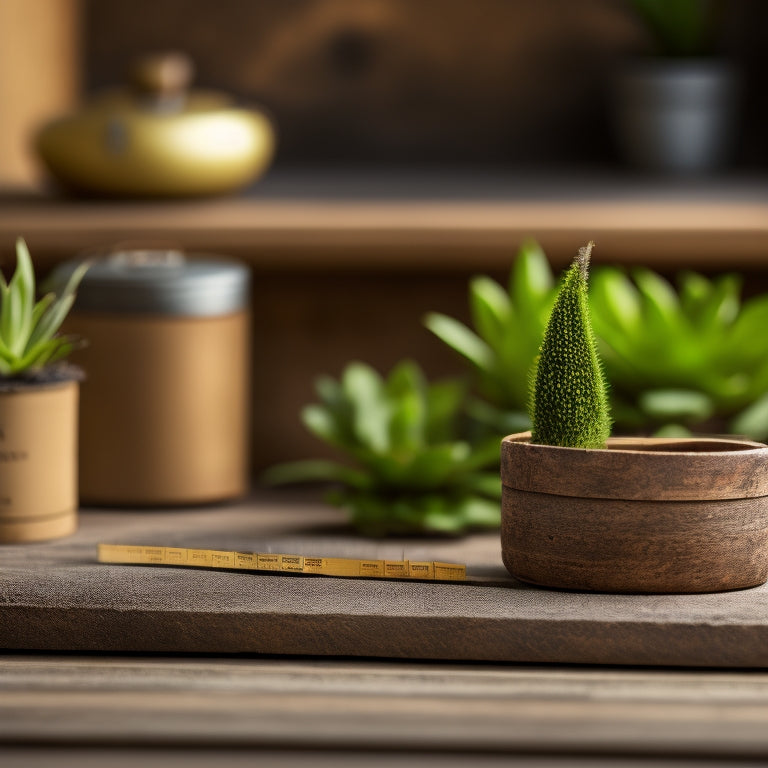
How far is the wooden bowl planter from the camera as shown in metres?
0.67

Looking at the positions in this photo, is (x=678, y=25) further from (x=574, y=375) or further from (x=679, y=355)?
(x=574, y=375)

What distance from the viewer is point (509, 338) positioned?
2.91 ft

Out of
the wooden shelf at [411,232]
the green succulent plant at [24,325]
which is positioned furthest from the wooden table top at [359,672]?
the wooden shelf at [411,232]

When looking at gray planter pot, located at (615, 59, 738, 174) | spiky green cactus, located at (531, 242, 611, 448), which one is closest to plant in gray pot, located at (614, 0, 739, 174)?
gray planter pot, located at (615, 59, 738, 174)

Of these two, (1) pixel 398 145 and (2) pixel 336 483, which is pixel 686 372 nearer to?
(2) pixel 336 483

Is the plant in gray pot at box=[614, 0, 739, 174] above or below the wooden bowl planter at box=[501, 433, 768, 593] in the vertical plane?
above

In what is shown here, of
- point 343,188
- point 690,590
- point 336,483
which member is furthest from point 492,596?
point 343,188

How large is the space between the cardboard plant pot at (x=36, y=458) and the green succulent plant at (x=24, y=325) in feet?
0.06

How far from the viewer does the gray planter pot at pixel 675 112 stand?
50.8 inches

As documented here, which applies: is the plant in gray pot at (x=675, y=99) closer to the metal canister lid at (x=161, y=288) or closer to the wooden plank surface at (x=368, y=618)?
the metal canister lid at (x=161, y=288)

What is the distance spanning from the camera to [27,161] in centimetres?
132

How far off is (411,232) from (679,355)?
222mm

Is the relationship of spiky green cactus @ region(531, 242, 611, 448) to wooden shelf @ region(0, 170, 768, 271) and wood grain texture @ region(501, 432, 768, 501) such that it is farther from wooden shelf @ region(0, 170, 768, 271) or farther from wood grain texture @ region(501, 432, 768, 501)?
wooden shelf @ region(0, 170, 768, 271)

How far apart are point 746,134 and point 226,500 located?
74cm
